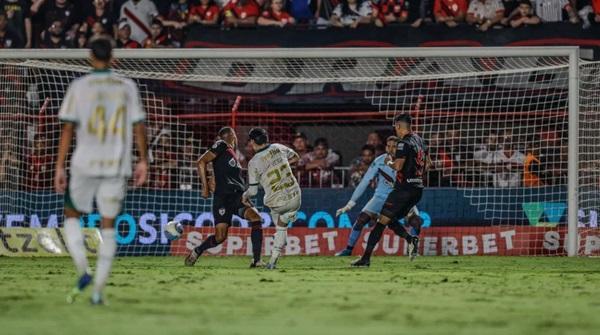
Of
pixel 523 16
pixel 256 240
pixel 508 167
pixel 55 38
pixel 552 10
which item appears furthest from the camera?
pixel 55 38

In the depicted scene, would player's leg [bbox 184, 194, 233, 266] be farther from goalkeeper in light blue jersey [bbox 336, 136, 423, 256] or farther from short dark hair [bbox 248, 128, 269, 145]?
goalkeeper in light blue jersey [bbox 336, 136, 423, 256]

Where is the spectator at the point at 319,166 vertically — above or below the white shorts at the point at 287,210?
above

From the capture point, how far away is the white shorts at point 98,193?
424 inches

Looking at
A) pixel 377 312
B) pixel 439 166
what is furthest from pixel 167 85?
pixel 377 312

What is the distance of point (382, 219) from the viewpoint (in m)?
18.0

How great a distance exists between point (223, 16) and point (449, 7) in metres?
4.55

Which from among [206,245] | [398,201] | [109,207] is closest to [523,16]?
[398,201]

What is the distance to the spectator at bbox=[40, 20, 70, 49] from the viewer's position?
86.9 ft

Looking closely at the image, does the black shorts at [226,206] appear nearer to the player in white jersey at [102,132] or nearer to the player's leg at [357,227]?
the player's leg at [357,227]

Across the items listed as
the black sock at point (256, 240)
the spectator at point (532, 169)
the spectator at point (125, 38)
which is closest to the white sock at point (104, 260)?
the black sock at point (256, 240)

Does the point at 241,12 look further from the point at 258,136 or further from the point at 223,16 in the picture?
the point at 258,136

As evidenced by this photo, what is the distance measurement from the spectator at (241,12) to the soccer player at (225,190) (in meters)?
7.12

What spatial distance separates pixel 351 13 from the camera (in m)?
25.9

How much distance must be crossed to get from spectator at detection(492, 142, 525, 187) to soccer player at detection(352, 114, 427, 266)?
573cm
